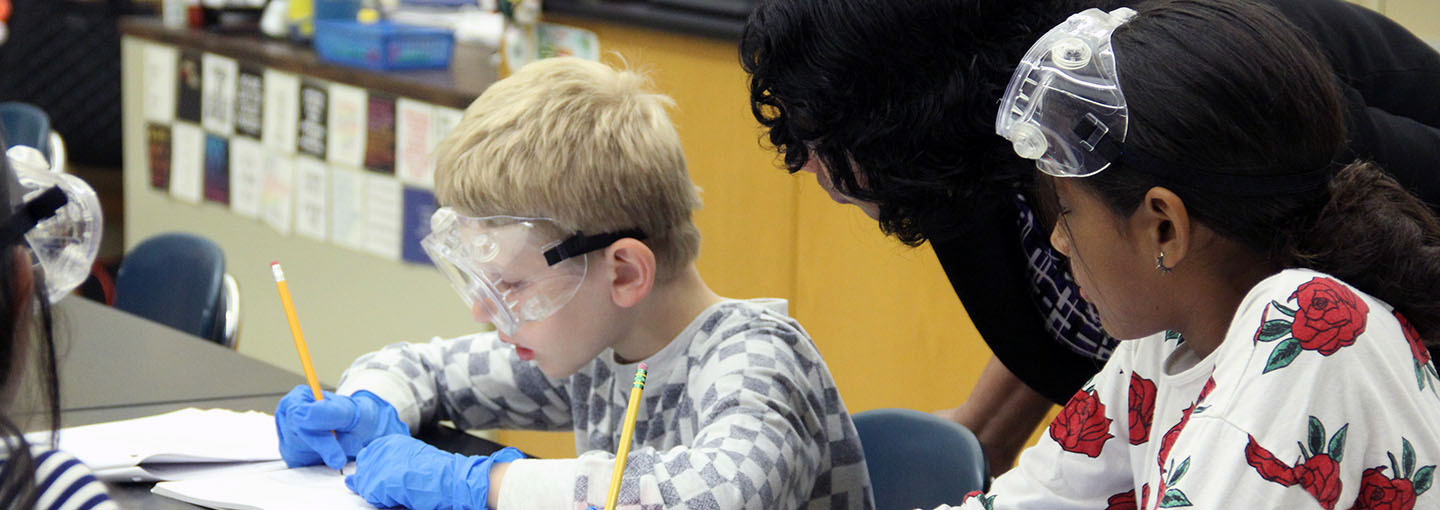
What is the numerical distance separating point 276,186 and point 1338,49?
9.88ft

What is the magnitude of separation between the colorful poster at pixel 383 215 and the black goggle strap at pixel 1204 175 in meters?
2.57

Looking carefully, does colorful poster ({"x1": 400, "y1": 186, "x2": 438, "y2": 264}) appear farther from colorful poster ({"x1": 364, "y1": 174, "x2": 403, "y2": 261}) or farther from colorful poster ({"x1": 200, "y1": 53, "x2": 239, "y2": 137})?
colorful poster ({"x1": 200, "y1": 53, "x2": 239, "y2": 137})

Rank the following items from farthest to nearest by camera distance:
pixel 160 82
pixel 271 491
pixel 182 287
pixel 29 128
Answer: pixel 160 82 → pixel 29 128 → pixel 182 287 → pixel 271 491

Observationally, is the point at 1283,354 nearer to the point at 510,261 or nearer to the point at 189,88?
the point at 510,261

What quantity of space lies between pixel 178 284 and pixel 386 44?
1224 mm

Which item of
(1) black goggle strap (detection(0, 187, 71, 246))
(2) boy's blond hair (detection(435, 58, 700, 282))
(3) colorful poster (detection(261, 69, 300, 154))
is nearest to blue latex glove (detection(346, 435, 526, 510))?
(2) boy's blond hair (detection(435, 58, 700, 282))

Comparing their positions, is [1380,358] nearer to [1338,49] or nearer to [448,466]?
[1338,49]

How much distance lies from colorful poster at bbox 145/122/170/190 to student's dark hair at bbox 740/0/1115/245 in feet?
10.7

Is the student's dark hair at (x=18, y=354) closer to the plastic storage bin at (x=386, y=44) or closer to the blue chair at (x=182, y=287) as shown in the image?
the blue chair at (x=182, y=287)

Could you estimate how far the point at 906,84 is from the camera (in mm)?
1165

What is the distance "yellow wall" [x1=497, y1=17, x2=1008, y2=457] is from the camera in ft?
7.95

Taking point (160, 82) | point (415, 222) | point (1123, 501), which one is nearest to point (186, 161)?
point (160, 82)

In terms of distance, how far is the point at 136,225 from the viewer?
4.21 meters

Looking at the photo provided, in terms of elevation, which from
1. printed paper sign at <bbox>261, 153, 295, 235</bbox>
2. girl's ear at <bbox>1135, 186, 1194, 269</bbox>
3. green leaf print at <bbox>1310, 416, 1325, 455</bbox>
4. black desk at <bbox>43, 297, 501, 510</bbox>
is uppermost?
girl's ear at <bbox>1135, 186, 1194, 269</bbox>
